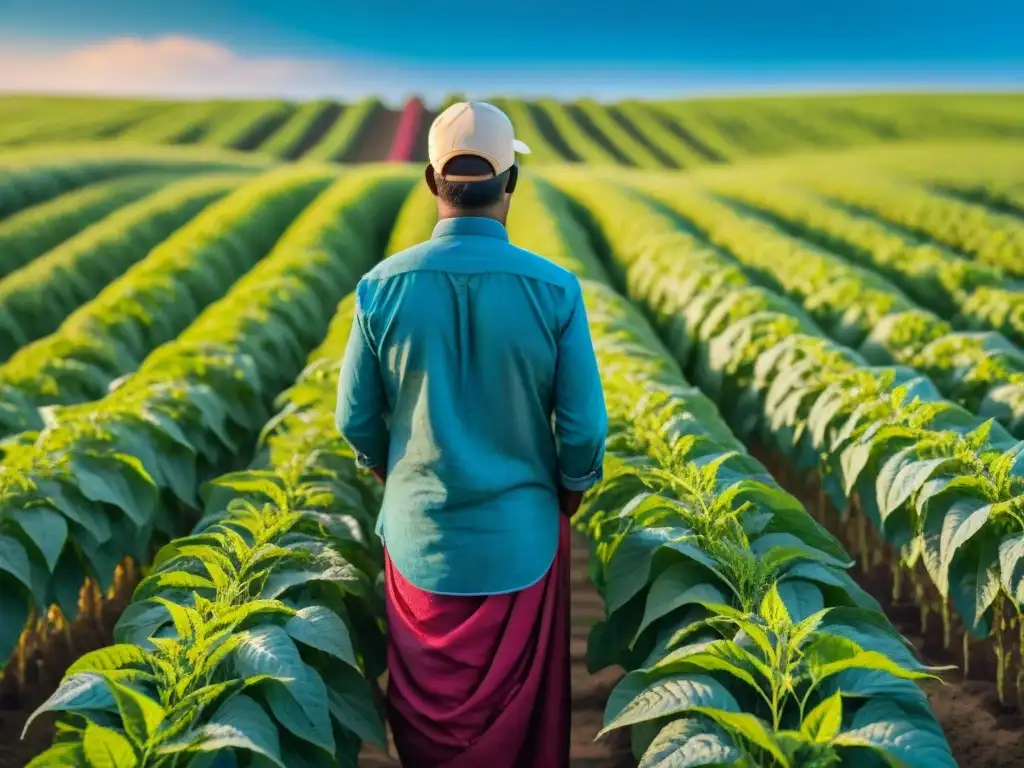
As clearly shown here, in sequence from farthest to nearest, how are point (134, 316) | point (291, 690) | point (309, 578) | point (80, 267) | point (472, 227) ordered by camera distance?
point (80, 267), point (134, 316), point (309, 578), point (472, 227), point (291, 690)

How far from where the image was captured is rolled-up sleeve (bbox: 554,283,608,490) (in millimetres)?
2477

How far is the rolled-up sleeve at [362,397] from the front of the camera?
2600mm

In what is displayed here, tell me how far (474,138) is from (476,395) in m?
0.69

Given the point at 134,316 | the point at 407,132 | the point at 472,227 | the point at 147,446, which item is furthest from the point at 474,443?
the point at 407,132

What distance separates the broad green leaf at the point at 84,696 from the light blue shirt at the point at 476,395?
844 mm

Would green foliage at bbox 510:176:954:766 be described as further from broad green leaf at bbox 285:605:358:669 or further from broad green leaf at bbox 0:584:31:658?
broad green leaf at bbox 0:584:31:658

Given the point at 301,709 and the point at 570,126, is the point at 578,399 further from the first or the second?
the point at 570,126

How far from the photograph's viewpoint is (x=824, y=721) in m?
1.93

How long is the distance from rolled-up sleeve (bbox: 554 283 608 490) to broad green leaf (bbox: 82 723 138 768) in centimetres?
132

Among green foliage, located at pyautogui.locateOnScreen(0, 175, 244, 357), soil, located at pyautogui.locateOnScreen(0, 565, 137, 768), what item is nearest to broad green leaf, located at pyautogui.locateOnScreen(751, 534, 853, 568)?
soil, located at pyautogui.locateOnScreen(0, 565, 137, 768)

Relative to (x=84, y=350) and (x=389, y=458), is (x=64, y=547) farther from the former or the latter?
(x=84, y=350)

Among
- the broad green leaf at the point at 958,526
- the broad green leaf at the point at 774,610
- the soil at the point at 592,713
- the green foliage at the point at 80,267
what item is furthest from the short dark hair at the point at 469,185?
the green foliage at the point at 80,267

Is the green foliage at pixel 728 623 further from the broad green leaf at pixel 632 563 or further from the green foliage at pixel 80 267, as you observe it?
the green foliage at pixel 80 267

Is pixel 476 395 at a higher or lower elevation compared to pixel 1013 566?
higher
